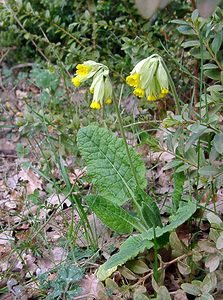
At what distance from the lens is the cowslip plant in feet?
5.14

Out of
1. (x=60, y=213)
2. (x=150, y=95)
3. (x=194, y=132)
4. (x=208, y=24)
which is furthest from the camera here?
(x=60, y=213)

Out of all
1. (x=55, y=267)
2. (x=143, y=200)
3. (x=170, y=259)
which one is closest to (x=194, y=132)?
(x=143, y=200)

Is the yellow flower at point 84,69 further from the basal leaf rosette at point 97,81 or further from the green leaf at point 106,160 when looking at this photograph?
the green leaf at point 106,160

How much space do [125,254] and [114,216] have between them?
0.77ft

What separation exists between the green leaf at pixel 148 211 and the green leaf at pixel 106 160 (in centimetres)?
12

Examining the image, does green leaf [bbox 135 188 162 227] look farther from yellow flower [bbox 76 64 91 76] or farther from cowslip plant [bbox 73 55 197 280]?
yellow flower [bbox 76 64 91 76]

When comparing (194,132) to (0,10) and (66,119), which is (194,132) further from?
(0,10)

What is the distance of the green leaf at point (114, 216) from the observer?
5.71 feet

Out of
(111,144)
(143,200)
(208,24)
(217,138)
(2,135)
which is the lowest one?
(2,135)

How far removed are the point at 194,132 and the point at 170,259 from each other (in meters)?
0.50

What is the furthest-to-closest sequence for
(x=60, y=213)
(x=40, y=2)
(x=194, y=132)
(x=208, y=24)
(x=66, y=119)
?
(x=40, y=2), (x=66, y=119), (x=60, y=213), (x=208, y=24), (x=194, y=132)

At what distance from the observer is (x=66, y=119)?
9.13ft

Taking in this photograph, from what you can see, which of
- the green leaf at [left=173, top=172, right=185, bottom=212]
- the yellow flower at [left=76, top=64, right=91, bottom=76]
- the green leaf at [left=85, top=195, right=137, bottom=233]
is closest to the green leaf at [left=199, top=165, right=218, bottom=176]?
the green leaf at [left=173, top=172, right=185, bottom=212]

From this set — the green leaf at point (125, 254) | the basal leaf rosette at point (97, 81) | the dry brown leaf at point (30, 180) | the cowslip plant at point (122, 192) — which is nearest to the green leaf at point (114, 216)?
the cowslip plant at point (122, 192)
